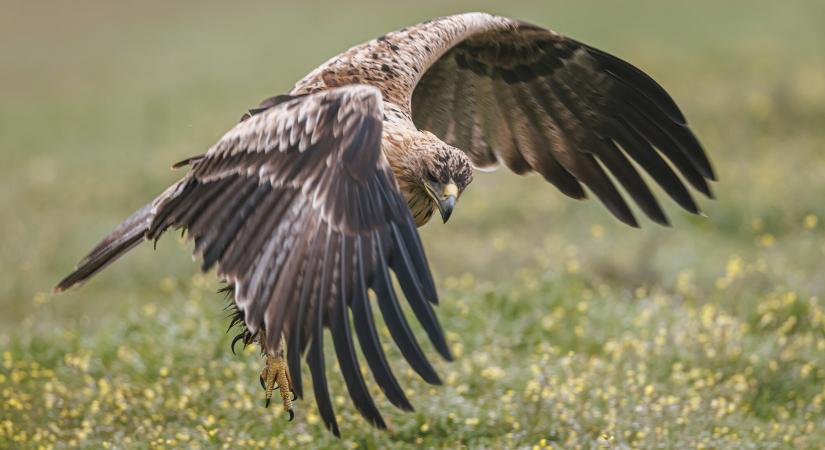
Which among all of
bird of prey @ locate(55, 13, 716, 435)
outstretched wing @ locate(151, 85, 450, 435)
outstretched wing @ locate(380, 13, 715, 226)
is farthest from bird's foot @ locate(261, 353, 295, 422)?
outstretched wing @ locate(380, 13, 715, 226)

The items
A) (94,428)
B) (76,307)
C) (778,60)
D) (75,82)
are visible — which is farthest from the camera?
(75,82)

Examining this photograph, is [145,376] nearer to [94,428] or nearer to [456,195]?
[94,428]

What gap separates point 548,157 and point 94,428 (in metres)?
2.78

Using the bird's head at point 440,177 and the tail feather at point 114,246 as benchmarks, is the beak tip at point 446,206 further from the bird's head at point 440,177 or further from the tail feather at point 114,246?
the tail feather at point 114,246

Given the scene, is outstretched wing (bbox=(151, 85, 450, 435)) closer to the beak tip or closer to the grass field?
the beak tip

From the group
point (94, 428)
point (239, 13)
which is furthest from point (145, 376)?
point (239, 13)

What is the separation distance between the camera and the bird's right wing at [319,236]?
439 centimetres

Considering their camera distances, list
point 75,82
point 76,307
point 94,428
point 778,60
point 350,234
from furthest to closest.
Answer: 1. point 75,82
2. point 778,60
3. point 76,307
4. point 94,428
5. point 350,234

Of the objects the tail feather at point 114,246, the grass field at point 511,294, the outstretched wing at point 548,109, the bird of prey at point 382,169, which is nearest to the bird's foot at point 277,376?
the bird of prey at point 382,169

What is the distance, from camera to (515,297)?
761 cm

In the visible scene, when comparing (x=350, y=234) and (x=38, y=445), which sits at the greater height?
(x=350, y=234)

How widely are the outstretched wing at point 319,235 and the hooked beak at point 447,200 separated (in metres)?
0.63

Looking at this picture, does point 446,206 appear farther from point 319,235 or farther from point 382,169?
point 319,235

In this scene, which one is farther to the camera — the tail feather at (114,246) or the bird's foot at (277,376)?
the tail feather at (114,246)
